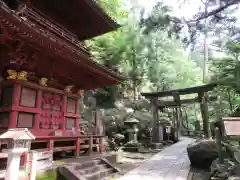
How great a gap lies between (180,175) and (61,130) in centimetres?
510

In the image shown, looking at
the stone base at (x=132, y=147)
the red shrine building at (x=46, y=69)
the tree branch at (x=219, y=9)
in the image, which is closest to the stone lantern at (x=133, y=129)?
the stone base at (x=132, y=147)

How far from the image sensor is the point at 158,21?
873cm

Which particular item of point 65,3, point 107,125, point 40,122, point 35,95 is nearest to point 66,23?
point 65,3

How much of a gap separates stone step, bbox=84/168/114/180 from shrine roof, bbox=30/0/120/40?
692 cm

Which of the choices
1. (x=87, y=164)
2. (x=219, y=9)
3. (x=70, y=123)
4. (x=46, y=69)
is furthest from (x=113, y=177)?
(x=219, y=9)

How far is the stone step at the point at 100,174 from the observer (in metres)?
6.24

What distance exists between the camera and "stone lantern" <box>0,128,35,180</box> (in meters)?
3.80

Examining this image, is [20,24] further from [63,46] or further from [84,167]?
[84,167]

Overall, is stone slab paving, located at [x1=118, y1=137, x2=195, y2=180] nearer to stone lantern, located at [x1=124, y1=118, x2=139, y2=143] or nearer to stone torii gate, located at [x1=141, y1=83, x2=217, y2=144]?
stone torii gate, located at [x1=141, y1=83, x2=217, y2=144]

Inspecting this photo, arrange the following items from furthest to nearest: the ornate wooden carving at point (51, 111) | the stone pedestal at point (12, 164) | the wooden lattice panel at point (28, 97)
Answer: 1. the ornate wooden carving at point (51, 111)
2. the wooden lattice panel at point (28, 97)
3. the stone pedestal at point (12, 164)

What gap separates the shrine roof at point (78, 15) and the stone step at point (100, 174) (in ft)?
22.7

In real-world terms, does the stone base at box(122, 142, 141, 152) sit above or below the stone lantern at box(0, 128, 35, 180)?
below

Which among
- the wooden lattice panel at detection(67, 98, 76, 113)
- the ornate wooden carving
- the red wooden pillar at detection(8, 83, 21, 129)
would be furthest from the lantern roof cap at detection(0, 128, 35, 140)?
the wooden lattice panel at detection(67, 98, 76, 113)

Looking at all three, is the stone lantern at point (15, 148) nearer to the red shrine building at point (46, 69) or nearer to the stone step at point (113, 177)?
the red shrine building at point (46, 69)
